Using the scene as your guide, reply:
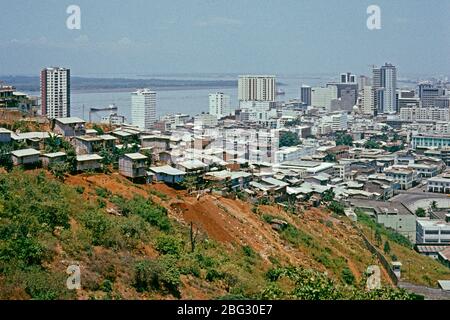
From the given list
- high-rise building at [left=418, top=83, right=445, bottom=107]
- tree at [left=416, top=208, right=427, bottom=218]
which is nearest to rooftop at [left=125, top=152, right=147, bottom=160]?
tree at [left=416, top=208, right=427, bottom=218]

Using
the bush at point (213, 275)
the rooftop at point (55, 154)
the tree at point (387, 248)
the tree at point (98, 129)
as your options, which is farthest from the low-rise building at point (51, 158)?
the tree at point (387, 248)

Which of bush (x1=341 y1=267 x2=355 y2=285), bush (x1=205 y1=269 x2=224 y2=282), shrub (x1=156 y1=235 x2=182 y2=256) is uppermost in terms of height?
shrub (x1=156 y1=235 x2=182 y2=256)

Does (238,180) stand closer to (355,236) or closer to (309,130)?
(355,236)

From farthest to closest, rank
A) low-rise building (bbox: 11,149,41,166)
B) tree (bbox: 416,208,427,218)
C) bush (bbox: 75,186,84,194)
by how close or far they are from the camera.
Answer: tree (bbox: 416,208,427,218), low-rise building (bbox: 11,149,41,166), bush (bbox: 75,186,84,194)

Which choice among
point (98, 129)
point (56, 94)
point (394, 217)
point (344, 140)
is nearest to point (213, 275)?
point (98, 129)

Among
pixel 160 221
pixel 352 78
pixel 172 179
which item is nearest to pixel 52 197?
pixel 160 221

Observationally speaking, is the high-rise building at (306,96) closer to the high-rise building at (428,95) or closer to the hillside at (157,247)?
the high-rise building at (428,95)

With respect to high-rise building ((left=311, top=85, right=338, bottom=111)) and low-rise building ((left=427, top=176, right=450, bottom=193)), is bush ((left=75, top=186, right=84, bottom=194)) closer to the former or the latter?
low-rise building ((left=427, top=176, right=450, bottom=193))
